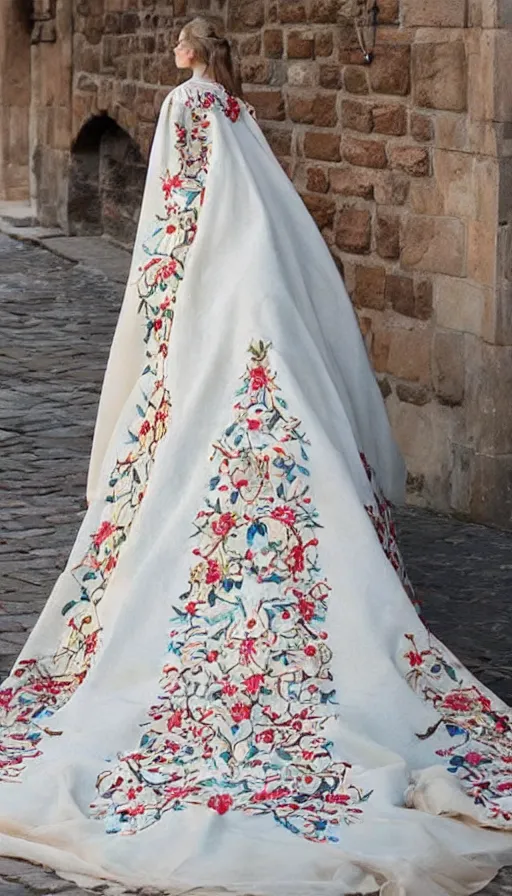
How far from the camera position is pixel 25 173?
1617 cm

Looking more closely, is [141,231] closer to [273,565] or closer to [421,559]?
[273,565]

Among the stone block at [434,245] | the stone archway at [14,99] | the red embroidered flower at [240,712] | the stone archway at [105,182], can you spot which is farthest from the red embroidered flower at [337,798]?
the stone archway at [14,99]

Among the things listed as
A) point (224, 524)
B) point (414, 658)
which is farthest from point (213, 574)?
point (414, 658)

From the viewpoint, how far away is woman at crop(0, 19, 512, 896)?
4125 mm

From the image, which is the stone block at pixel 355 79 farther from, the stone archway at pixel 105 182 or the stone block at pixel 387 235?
the stone archway at pixel 105 182

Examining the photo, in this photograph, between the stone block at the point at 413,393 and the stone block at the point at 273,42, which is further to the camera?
the stone block at the point at 273,42

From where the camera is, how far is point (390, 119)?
754cm

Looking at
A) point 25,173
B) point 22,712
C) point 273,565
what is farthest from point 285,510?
point 25,173

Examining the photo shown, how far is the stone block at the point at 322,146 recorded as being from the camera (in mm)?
7969

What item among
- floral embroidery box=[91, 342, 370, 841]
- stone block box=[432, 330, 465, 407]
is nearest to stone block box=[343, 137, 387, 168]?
stone block box=[432, 330, 465, 407]

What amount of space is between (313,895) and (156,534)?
4.35 feet

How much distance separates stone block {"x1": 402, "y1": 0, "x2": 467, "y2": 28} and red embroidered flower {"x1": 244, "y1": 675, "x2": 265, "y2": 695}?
3299 mm

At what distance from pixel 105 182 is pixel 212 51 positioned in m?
8.95

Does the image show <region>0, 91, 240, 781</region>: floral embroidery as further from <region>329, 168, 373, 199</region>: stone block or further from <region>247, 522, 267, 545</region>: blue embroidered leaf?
<region>329, 168, 373, 199</region>: stone block
